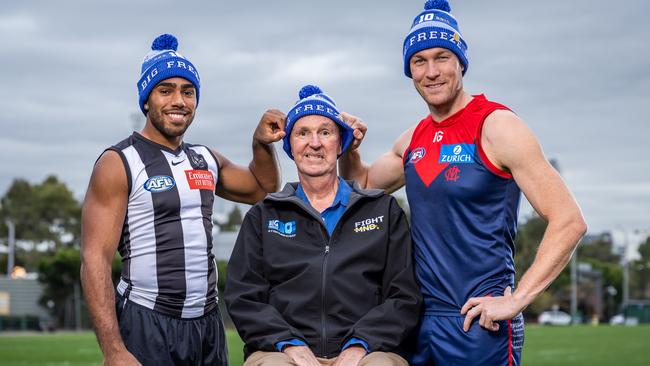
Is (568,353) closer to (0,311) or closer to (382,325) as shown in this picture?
(382,325)

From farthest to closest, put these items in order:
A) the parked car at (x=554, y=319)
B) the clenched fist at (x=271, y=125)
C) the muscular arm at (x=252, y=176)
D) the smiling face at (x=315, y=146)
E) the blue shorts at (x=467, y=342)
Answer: the parked car at (x=554, y=319) → the muscular arm at (x=252, y=176) → the clenched fist at (x=271, y=125) → the smiling face at (x=315, y=146) → the blue shorts at (x=467, y=342)

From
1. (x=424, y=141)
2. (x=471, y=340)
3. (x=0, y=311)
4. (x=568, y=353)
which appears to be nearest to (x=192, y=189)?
(x=424, y=141)

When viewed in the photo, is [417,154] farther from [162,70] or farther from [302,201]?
[162,70]

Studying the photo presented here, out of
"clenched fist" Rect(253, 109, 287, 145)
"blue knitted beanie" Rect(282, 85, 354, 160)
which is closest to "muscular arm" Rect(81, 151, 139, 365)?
"clenched fist" Rect(253, 109, 287, 145)

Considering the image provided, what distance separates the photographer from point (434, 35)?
5.23m

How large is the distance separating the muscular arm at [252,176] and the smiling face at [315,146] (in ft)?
2.80

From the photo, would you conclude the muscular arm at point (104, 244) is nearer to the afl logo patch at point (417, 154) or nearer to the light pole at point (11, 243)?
the afl logo patch at point (417, 154)

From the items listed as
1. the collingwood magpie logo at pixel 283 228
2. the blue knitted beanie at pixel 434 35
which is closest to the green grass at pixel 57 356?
the collingwood magpie logo at pixel 283 228

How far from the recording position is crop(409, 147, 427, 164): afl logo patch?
5281mm

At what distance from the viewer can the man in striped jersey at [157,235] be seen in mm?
5637

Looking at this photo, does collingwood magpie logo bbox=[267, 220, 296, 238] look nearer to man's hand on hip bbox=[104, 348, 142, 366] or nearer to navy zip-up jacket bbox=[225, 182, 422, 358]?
navy zip-up jacket bbox=[225, 182, 422, 358]

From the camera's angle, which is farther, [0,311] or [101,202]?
[0,311]

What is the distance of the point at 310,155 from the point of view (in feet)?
17.6

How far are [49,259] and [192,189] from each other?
59404mm
